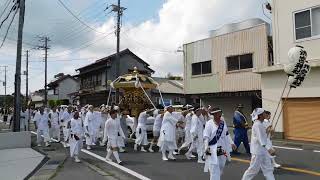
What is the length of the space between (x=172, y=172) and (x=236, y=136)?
14.2ft

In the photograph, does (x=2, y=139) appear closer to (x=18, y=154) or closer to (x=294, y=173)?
(x=18, y=154)

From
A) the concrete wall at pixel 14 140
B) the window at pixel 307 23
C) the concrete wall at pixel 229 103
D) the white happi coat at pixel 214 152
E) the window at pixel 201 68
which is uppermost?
the window at pixel 307 23

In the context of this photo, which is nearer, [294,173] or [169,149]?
[294,173]

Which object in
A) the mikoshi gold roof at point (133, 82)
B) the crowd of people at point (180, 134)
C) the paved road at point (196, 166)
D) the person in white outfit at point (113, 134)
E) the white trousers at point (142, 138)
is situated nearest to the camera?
the crowd of people at point (180, 134)

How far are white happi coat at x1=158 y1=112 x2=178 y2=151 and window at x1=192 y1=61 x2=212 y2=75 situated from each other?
56.5 ft

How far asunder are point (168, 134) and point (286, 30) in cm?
967

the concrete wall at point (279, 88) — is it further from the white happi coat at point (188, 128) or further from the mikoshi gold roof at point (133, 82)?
the white happi coat at point (188, 128)

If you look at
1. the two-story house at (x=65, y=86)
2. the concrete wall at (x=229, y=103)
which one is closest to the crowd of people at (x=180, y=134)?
the concrete wall at (x=229, y=103)

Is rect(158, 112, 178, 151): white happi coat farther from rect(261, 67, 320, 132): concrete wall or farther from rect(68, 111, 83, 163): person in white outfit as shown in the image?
rect(261, 67, 320, 132): concrete wall

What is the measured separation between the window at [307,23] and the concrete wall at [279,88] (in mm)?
1820

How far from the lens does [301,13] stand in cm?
2044

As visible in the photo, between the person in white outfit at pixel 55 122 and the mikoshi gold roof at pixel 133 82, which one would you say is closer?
the mikoshi gold roof at pixel 133 82

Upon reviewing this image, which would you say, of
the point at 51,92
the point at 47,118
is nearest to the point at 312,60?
the point at 47,118

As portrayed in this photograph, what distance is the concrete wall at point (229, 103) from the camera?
29203 millimetres
